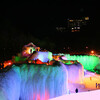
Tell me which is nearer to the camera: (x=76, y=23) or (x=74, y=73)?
(x=74, y=73)

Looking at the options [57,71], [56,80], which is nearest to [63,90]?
[56,80]

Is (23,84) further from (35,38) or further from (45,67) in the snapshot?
(35,38)

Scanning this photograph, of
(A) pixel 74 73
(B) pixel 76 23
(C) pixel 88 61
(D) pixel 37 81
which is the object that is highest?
(B) pixel 76 23

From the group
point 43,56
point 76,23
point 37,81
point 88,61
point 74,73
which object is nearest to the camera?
point 37,81

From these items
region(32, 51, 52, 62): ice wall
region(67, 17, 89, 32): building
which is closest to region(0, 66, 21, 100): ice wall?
region(32, 51, 52, 62): ice wall

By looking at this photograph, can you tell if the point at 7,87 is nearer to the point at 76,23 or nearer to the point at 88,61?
the point at 88,61

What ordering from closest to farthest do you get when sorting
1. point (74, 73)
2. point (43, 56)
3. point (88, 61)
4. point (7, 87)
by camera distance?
point (7, 87), point (74, 73), point (43, 56), point (88, 61)

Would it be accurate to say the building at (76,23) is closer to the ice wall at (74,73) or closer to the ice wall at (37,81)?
the ice wall at (74,73)

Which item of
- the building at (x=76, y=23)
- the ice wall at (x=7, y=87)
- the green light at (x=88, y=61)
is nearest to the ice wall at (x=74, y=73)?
the ice wall at (x=7, y=87)

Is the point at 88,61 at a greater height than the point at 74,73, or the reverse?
the point at 74,73

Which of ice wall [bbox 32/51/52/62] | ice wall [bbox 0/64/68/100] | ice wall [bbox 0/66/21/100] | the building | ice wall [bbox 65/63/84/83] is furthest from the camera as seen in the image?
the building

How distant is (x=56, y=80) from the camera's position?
6730 millimetres

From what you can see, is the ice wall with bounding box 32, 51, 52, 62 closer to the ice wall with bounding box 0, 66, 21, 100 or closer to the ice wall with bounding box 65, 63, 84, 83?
the ice wall with bounding box 65, 63, 84, 83

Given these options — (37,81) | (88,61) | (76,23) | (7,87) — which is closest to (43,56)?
(37,81)
